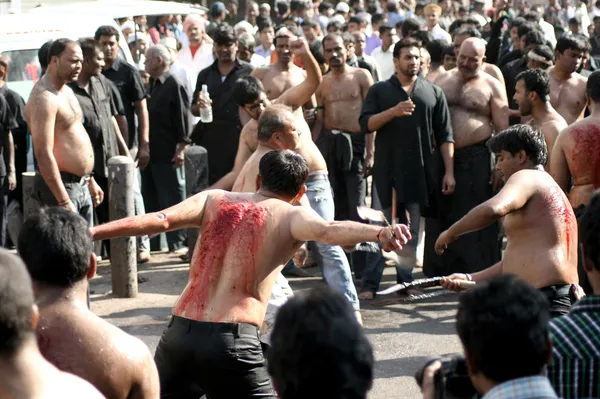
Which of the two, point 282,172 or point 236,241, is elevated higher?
point 282,172

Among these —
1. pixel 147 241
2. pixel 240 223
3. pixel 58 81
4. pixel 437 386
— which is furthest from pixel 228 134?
pixel 437 386

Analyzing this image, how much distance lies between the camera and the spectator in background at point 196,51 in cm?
1330

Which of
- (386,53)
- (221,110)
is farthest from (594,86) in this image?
(386,53)

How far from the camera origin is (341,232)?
449cm

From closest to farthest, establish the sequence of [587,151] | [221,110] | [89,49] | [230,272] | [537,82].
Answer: [230,272] → [587,151] → [537,82] → [89,49] → [221,110]

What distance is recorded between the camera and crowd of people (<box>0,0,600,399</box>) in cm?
280

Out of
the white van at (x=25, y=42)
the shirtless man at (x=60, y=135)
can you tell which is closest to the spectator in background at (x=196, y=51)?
the white van at (x=25, y=42)

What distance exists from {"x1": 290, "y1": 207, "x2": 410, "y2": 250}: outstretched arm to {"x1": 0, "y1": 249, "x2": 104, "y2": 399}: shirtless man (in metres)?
1.81

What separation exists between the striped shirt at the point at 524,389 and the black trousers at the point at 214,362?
1.91m

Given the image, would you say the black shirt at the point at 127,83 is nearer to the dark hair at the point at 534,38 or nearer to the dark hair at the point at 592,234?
the dark hair at the point at 534,38

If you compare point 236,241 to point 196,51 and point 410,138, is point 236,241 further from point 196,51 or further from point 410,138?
point 196,51

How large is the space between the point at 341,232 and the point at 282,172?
53 centimetres

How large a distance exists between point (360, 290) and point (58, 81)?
299 centimetres

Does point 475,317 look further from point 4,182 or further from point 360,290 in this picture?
point 4,182
